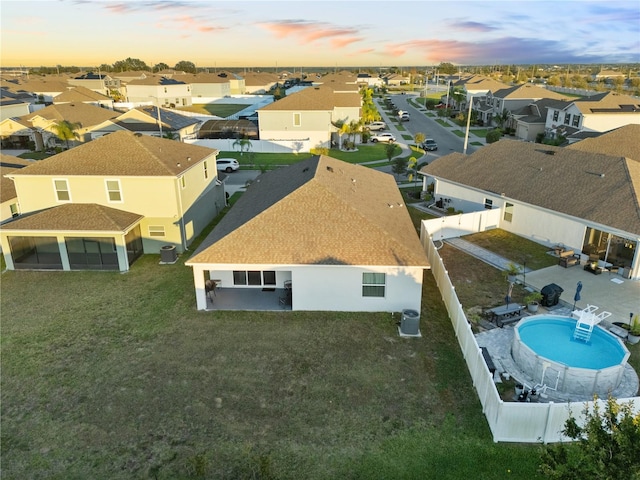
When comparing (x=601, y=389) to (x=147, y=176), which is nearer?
(x=601, y=389)

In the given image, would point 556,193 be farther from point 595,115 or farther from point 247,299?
point 595,115

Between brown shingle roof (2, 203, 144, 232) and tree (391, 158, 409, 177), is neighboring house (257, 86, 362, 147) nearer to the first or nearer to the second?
tree (391, 158, 409, 177)

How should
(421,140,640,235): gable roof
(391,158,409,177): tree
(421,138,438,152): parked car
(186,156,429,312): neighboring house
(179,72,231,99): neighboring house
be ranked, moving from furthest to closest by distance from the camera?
(179,72,231,99): neighboring house
(421,138,438,152): parked car
(391,158,409,177): tree
(421,140,640,235): gable roof
(186,156,429,312): neighboring house

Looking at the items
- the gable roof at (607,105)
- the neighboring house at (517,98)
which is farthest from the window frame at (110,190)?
the neighboring house at (517,98)

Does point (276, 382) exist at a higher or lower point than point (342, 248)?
lower

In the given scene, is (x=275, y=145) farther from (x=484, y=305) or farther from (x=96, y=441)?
(x=96, y=441)

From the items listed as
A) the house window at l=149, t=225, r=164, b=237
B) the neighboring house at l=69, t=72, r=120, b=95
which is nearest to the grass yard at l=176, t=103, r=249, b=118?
the neighboring house at l=69, t=72, r=120, b=95

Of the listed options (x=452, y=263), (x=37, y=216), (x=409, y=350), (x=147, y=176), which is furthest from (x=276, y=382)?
(x=37, y=216)

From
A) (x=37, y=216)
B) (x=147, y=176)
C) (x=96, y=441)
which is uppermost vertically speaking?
(x=147, y=176)
